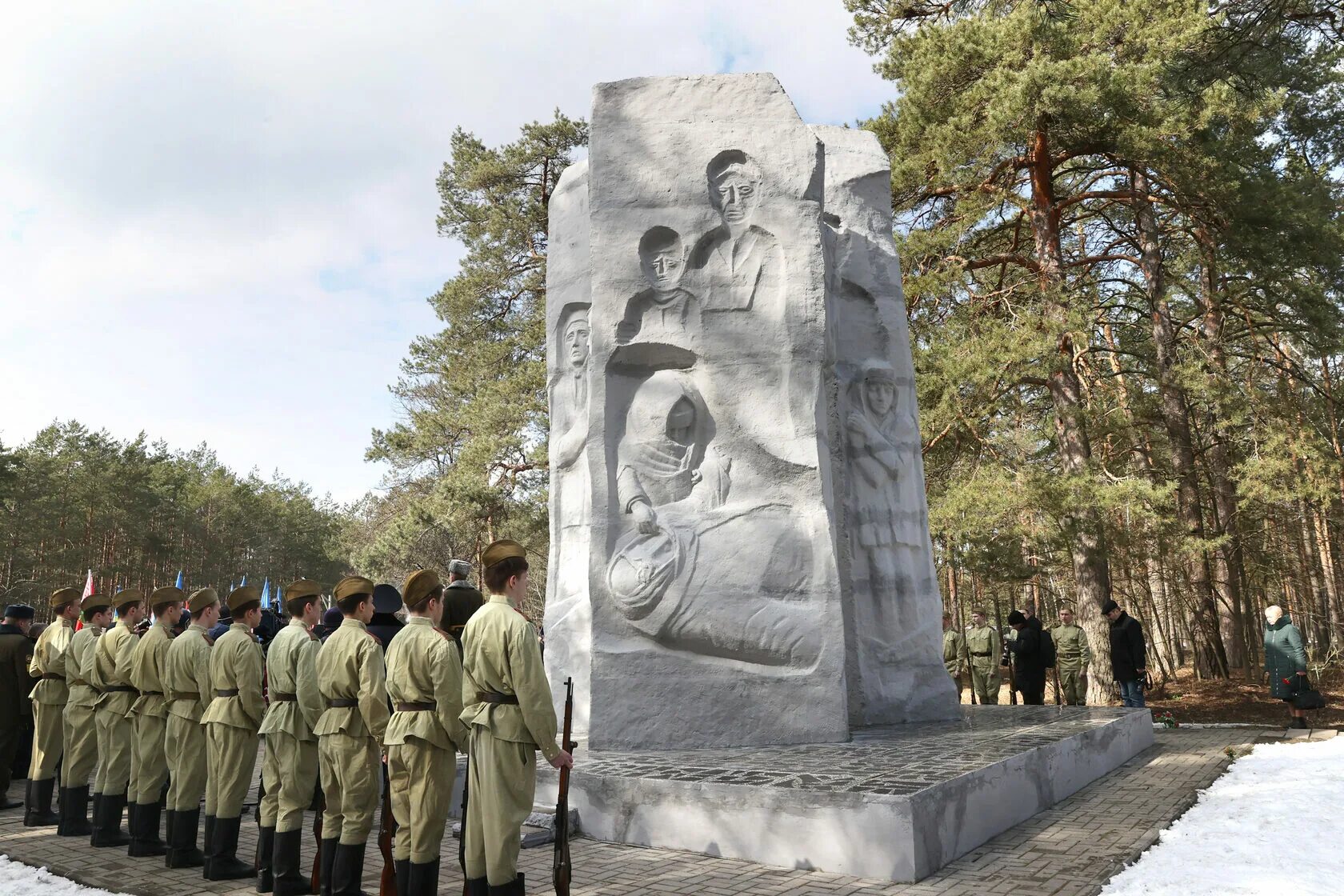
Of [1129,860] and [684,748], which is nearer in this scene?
[1129,860]

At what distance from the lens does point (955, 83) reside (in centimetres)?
1330

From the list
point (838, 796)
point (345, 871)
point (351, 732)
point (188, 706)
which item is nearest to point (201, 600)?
point (188, 706)

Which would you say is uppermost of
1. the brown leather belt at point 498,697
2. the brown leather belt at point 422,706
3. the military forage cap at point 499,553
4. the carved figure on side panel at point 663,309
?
the carved figure on side panel at point 663,309

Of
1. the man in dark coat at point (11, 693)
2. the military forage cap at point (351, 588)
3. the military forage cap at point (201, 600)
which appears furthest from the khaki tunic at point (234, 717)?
the man in dark coat at point (11, 693)

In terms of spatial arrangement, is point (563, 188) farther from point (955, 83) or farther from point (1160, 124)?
point (1160, 124)

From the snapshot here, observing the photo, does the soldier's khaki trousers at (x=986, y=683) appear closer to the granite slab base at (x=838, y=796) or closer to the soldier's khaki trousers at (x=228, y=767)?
the granite slab base at (x=838, y=796)

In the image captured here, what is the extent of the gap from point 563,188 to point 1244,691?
42.6 feet

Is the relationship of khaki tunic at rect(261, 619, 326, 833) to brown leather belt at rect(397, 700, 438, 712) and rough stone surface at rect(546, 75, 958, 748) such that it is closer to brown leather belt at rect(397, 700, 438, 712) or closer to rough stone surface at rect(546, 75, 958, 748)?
brown leather belt at rect(397, 700, 438, 712)

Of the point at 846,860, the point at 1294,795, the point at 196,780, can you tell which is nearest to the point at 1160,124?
the point at 1294,795

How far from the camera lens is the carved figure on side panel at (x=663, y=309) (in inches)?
299

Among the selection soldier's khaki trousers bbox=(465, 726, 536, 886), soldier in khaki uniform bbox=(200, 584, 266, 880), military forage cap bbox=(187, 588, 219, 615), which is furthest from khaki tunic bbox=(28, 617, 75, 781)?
soldier's khaki trousers bbox=(465, 726, 536, 886)

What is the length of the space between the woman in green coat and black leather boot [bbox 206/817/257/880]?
34.0ft

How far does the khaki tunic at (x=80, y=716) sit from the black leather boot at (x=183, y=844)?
141cm

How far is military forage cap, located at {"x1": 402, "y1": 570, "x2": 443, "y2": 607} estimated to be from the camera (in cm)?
432
